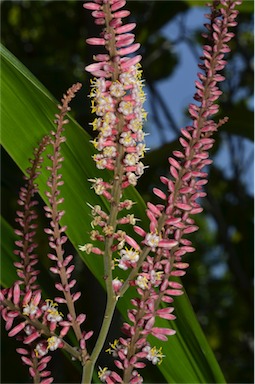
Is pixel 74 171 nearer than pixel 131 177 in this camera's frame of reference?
No

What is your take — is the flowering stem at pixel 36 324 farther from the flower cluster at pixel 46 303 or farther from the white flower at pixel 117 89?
the white flower at pixel 117 89

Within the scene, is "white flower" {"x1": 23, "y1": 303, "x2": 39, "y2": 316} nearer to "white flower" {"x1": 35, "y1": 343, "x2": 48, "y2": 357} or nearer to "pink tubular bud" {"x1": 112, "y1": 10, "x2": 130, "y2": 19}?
"white flower" {"x1": 35, "y1": 343, "x2": 48, "y2": 357}

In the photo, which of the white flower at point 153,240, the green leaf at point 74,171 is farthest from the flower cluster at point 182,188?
the green leaf at point 74,171

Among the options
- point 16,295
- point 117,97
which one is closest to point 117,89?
point 117,97

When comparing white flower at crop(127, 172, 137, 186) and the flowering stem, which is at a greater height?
white flower at crop(127, 172, 137, 186)

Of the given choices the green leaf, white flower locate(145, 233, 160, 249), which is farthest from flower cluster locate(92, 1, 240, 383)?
the green leaf

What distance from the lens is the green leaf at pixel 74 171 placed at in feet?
1.40

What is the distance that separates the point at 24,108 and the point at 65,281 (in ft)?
0.47

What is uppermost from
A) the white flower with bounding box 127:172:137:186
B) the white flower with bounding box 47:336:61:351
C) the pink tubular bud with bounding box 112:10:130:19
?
the pink tubular bud with bounding box 112:10:130:19

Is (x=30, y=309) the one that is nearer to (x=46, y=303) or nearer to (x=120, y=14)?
(x=46, y=303)

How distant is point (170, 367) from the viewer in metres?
0.47

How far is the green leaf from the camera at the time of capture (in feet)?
1.40

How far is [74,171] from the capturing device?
0.44 metres

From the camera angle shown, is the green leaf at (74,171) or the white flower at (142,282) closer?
the white flower at (142,282)
